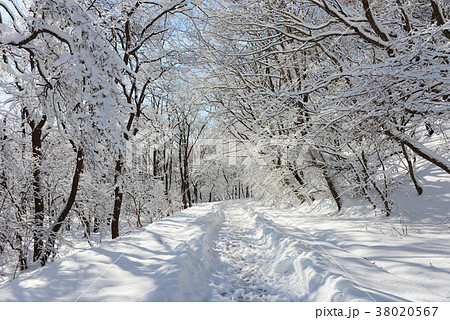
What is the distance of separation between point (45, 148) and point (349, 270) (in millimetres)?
11063

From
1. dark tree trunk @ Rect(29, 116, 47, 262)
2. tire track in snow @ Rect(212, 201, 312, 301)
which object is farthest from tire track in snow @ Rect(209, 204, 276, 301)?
dark tree trunk @ Rect(29, 116, 47, 262)

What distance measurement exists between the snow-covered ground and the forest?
4.99ft

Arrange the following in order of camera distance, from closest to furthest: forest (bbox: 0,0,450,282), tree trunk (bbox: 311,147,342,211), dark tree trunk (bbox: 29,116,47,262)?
forest (bbox: 0,0,450,282), dark tree trunk (bbox: 29,116,47,262), tree trunk (bbox: 311,147,342,211)

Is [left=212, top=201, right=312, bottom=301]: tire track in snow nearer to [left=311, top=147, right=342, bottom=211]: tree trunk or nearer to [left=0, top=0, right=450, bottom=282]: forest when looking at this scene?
[left=0, top=0, right=450, bottom=282]: forest

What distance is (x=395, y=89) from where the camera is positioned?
3.96 metres

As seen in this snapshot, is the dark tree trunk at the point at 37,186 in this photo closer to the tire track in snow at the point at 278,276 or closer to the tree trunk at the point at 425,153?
the tire track in snow at the point at 278,276

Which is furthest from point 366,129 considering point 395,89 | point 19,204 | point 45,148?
point 45,148

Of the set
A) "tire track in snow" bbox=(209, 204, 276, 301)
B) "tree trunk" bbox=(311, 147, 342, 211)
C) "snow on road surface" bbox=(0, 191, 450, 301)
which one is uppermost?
"tree trunk" bbox=(311, 147, 342, 211)

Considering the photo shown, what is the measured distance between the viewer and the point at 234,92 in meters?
9.75

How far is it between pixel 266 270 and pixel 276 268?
0.64ft

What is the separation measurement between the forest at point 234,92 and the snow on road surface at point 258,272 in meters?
1.98

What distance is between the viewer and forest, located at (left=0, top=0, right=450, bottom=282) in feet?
13.9

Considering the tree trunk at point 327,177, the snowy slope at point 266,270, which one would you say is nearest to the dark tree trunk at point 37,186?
the snowy slope at point 266,270

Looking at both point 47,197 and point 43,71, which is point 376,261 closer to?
point 43,71
